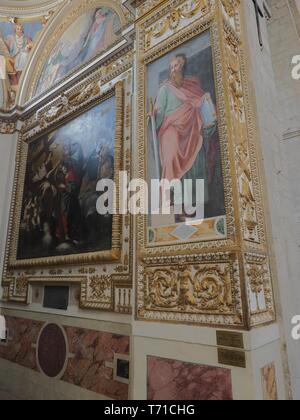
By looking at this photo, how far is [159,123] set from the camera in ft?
10.1

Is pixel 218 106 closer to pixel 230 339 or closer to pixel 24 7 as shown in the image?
pixel 230 339

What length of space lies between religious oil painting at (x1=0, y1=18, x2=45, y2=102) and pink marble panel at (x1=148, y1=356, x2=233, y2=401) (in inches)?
266

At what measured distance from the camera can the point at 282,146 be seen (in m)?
3.75

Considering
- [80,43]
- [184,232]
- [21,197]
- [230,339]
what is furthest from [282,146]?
[21,197]

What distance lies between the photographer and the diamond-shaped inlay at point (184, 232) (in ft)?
8.30

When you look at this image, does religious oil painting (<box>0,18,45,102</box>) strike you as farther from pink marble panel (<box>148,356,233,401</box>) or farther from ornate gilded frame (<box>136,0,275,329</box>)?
pink marble panel (<box>148,356,233,401</box>)

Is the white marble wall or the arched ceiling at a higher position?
the arched ceiling

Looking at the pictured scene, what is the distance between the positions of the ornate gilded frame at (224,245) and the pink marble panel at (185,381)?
1.06 ft

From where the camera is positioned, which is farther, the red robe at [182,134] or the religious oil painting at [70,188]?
the religious oil painting at [70,188]

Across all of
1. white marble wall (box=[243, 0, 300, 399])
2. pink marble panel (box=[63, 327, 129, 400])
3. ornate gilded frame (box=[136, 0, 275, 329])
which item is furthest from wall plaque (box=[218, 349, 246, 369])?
pink marble panel (box=[63, 327, 129, 400])

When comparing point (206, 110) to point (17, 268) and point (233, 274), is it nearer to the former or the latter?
point (233, 274)

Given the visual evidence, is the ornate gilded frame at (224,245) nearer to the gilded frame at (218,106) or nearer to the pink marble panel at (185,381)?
the gilded frame at (218,106)

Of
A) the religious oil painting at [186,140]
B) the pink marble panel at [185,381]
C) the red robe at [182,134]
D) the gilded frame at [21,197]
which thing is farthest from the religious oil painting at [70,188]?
the pink marble panel at [185,381]

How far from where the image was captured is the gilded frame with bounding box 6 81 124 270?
3877mm
